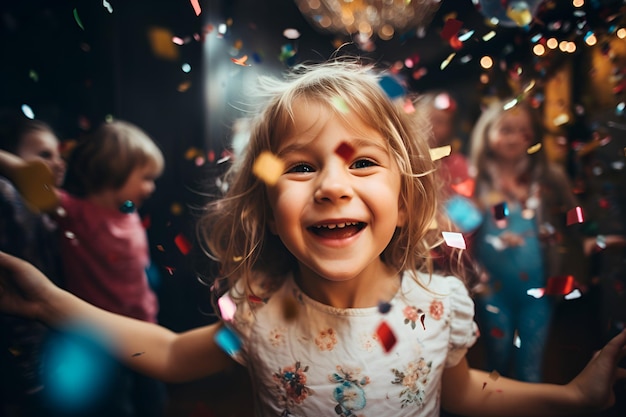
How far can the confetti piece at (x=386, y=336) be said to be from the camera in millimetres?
791

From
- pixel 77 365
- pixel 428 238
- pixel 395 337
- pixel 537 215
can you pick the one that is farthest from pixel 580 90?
pixel 77 365

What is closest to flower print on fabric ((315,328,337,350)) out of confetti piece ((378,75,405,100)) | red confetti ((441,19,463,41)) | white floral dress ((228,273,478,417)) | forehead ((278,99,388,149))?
white floral dress ((228,273,478,417))

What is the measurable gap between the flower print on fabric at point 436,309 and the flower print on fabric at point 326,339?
7.4 inches

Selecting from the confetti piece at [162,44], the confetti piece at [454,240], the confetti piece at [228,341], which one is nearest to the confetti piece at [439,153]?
the confetti piece at [454,240]

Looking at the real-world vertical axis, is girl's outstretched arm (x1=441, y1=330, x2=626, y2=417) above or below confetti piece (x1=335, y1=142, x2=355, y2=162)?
below

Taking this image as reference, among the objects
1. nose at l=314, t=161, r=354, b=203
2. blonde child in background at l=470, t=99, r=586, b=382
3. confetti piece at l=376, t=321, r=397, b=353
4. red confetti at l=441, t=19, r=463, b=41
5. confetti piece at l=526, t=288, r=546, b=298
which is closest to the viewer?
nose at l=314, t=161, r=354, b=203

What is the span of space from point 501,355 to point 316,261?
3.65 feet

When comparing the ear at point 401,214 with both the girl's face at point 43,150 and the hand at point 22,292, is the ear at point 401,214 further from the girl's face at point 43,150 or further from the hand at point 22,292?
the girl's face at point 43,150

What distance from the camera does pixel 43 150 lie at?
1.33 metres

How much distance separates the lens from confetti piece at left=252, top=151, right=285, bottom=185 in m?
0.76

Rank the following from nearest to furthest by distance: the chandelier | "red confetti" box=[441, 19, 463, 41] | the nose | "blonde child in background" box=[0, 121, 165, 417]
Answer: the nose
"red confetti" box=[441, 19, 463, 41]
"blonde child in background" box=[0, 121, 165, 417]
the chandelier

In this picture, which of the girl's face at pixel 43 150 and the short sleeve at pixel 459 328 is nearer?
the short sleeve at pixel 459 328

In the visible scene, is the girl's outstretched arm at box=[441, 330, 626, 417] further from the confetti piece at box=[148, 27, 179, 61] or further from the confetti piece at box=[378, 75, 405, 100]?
the confetti piece at box=[148, 27, 179, 61]

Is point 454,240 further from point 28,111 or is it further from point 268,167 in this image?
point 28,111
